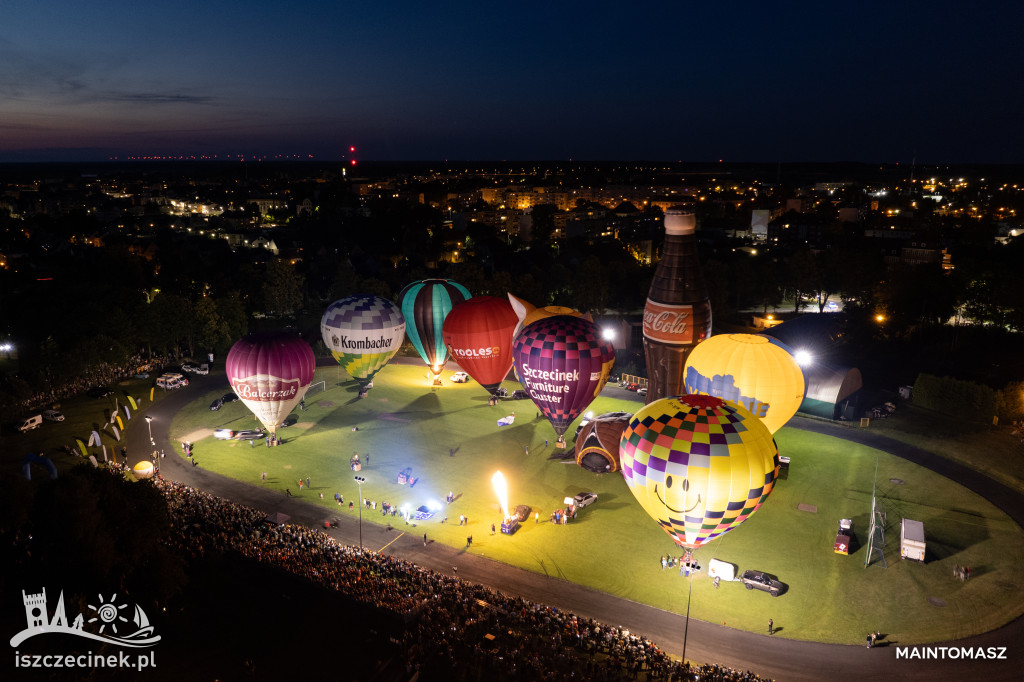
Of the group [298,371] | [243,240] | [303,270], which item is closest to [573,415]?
[298,371]

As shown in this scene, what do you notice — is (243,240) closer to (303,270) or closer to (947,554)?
(303,270)

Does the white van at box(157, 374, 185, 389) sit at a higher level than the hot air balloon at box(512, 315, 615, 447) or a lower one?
lower

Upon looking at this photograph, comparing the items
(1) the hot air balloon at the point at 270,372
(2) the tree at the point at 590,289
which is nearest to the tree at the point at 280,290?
(2) the tree at the point at 590,289

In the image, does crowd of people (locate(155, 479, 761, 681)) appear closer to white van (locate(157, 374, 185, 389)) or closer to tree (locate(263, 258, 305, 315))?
white van (locate(157, 374, 185, 389))

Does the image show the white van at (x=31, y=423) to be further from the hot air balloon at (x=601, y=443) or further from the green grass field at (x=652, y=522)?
the hot air balloon at (x=601, y=443)
